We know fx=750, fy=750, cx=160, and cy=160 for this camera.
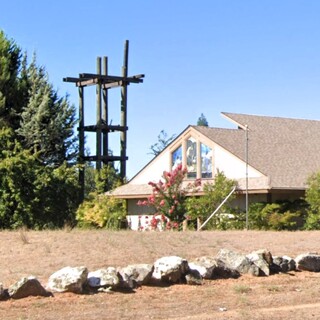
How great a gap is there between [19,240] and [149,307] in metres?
6.16

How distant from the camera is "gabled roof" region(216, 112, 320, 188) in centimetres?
3075

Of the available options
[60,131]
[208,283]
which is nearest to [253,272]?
[208,283]

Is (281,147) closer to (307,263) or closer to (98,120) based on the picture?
(98,120)

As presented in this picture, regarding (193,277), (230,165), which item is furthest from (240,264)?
(230,165)

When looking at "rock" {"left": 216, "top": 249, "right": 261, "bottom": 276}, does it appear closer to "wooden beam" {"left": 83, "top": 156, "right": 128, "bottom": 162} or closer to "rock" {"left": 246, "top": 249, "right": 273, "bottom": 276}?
"rock" {"left": 246, "top": 249, "right": 273, "bottom": 276}

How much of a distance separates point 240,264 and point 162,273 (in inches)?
84.1

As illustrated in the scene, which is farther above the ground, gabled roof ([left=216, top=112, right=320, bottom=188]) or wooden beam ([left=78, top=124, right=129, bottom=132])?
wooden beam ([left=78, top=124, right=129, bottom=132])

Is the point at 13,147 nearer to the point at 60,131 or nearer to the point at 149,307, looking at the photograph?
the point at 60,131

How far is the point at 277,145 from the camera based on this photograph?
33719mm

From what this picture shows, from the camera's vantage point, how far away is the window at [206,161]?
32.8 meters

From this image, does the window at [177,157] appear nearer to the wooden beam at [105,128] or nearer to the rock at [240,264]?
the wooden beam at [105,128]

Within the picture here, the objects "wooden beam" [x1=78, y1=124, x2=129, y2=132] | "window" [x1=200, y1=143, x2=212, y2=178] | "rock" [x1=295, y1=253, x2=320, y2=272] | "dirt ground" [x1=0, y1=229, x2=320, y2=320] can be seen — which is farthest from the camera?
"wooden beam" [x1=78, y1=124, x2=129, y2=132]

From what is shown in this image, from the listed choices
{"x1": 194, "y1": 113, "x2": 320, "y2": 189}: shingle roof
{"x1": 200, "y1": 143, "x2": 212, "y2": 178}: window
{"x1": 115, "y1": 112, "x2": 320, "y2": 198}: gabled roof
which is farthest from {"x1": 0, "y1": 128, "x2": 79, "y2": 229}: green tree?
{"x1": 194, "y1": 113, "x2": 320, "y2": 189}: shingle roof

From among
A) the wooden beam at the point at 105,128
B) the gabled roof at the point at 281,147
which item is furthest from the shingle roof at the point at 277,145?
the wooden beam at the point at 105,128
